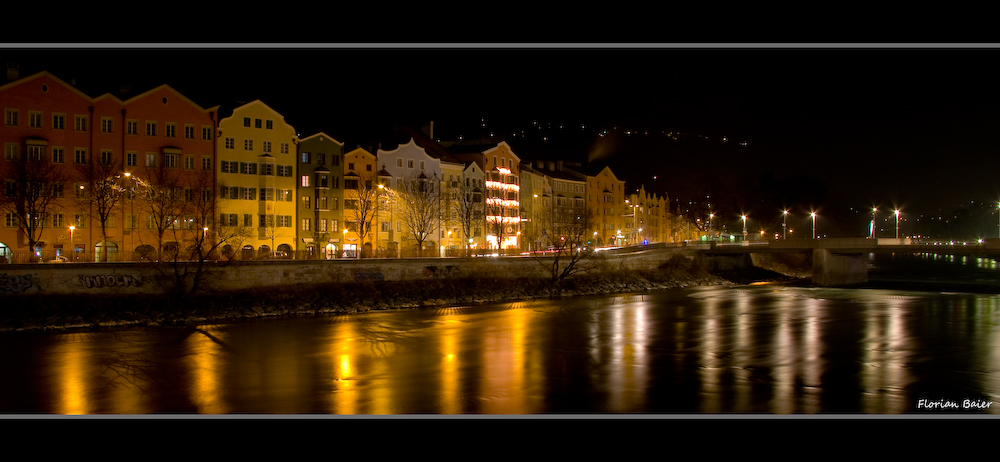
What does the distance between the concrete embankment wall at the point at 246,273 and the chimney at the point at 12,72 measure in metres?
17.0

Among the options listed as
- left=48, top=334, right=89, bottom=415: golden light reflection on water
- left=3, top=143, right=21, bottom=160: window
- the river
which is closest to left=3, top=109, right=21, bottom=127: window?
left=3, top=143, right=21, bottom=160: window

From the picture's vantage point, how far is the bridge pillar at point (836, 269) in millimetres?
60513

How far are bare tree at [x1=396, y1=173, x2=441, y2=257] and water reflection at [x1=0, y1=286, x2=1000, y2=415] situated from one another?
2069cm

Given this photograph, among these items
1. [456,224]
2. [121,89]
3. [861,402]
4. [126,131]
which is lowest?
[861,402]

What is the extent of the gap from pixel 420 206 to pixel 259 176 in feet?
42.8

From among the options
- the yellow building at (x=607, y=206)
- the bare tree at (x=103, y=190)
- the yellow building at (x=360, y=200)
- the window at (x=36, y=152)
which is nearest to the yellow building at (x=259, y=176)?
the yellow building at (x=360, y=200)

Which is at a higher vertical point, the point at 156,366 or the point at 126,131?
the point at 126,131

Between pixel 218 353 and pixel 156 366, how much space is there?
105 inches

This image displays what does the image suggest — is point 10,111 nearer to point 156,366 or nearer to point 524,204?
point 156,366

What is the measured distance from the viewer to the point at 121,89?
4934 cm

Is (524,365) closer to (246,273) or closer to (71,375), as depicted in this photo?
(71,375)

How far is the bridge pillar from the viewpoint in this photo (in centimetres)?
6051
